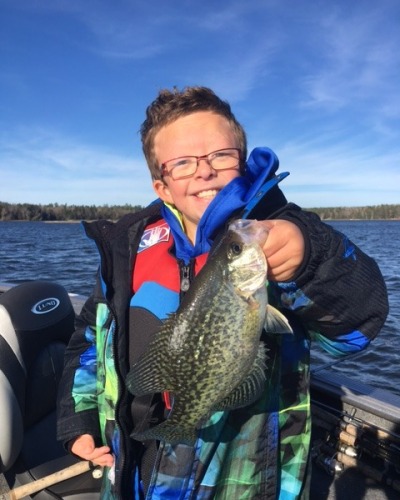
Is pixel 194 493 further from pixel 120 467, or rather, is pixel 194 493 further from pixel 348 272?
pixel 348 272

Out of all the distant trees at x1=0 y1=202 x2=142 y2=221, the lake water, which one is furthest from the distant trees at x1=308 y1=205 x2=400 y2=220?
the lake water

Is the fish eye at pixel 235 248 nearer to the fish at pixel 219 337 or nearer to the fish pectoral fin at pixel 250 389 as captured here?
the fish at pixel 219 337

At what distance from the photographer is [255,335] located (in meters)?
1.95

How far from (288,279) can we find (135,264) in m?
1.14

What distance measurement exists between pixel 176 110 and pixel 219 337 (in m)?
1.41

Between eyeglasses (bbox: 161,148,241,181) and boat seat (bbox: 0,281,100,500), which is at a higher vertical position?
eyeglasses (bbox: 161,148,241,181)

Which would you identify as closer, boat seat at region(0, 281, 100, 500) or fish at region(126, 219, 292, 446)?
fish at region(126, 219, 292, 446)

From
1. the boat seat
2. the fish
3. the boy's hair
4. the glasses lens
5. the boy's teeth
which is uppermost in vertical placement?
the boy's hair

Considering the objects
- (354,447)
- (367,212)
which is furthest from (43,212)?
(354,447)

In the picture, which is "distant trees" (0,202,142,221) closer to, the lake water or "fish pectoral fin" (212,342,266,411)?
the lake water

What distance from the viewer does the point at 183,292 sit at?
2520 mm

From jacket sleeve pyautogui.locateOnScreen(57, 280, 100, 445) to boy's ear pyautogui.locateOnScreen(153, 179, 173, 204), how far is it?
757 millimetres

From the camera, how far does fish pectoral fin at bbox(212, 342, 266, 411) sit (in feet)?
6.63

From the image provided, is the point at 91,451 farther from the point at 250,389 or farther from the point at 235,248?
the point at 235,248
